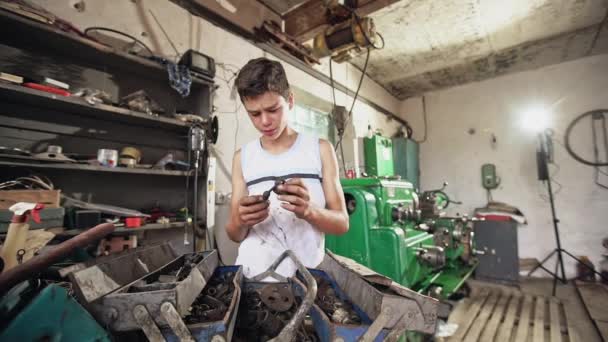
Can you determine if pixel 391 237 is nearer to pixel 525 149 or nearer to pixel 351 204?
pixel 351 204

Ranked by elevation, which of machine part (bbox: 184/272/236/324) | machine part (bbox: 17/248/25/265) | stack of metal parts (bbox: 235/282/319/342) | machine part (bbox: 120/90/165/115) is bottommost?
stack of metal parts (bbox: 235/282/319/342)

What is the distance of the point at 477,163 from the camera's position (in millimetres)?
4547

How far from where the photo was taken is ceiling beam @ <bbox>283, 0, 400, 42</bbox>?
2068 millimetres

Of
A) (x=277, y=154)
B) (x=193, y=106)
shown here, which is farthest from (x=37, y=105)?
(x=277, y=154)

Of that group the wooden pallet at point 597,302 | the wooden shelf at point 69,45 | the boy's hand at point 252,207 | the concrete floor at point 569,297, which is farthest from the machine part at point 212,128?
the wooden pallet at point 597,302

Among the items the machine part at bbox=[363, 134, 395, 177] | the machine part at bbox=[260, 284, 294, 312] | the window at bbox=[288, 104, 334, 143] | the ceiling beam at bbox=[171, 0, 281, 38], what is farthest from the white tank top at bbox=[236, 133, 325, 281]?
the machine part at bbox=[363, 134, 395, 177]

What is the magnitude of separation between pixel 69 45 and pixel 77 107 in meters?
0.32

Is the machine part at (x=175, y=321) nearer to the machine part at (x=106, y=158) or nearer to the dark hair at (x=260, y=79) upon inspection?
the dark hair at (x=260, y=79)

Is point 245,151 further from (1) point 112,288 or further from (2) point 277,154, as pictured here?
(1) point 112,288

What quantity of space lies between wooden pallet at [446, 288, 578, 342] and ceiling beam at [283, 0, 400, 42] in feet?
8.91

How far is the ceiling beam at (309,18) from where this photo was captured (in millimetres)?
2068

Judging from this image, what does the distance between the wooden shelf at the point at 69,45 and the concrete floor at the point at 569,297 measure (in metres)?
3.63

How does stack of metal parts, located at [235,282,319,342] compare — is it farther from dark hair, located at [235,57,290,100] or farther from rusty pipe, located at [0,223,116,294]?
dark hair, located at [235,57,290,100]

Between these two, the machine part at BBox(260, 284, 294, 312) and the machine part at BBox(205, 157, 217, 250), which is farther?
the machine part at BBox(205, 157, 217, 250)
